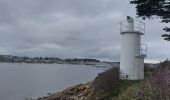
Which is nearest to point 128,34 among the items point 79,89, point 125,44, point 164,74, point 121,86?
point 125,44

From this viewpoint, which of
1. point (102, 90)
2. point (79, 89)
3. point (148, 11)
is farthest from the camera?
point (79, 89)

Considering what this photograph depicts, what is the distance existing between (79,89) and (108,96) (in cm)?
1461

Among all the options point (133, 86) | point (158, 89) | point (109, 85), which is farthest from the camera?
point (109, 85)

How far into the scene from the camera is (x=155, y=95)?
20.1 feet

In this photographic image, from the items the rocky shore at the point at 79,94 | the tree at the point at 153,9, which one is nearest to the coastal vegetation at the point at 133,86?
the rocky shore at the point at 79,94

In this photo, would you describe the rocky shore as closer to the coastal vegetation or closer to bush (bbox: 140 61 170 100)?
the coastal vegetation

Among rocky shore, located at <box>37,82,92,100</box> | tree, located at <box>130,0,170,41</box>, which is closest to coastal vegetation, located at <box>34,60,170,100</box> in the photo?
rocky shore, located at <box>37,82,92,100</box>

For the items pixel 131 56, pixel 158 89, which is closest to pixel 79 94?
pixel 131 56

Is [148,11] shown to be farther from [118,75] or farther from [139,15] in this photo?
[118,75]

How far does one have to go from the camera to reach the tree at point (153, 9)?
31109 millimetres

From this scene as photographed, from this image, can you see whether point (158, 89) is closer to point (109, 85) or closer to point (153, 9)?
point (109, 85)

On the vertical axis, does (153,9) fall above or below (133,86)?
above

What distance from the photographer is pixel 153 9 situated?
31953mm

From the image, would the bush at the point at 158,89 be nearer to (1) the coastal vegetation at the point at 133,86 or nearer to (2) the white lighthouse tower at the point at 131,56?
(1) the coastal vegetation at the point at 133,86
